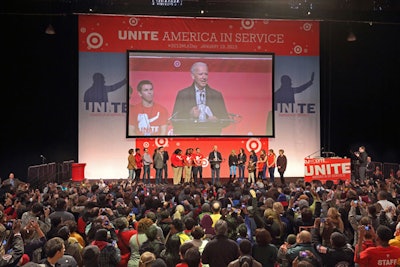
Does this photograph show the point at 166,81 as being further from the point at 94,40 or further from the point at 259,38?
the point at 259,38

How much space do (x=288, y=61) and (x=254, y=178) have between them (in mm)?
4722

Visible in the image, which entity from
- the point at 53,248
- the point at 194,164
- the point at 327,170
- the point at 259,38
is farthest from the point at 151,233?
the point at 259,38

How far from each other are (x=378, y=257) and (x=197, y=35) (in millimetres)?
14122

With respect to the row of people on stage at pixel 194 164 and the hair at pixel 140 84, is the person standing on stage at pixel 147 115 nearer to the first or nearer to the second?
the hair at pixel 140 84

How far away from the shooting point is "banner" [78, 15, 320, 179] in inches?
686

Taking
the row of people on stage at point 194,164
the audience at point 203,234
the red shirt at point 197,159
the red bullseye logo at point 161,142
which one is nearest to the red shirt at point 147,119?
the red bullseye logo at point 161,142

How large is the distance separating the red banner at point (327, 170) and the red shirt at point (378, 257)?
8144 millimetres

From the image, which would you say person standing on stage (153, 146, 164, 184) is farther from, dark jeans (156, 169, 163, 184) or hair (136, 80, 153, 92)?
hair (136, 80, 153, 92)

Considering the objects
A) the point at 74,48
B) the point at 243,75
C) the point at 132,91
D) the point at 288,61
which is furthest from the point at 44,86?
the point at 288,61

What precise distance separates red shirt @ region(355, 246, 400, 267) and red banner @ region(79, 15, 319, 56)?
13.8 m

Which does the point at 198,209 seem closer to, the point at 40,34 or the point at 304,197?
the point at 304,197

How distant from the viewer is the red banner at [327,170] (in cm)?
1276

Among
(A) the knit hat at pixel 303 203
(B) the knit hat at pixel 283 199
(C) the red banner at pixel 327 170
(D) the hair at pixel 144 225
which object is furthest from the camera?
(C) the red banner at pixel 327 170

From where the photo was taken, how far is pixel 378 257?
15.1ft
